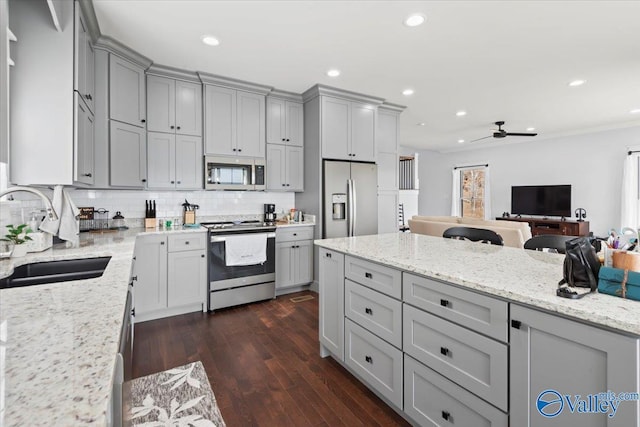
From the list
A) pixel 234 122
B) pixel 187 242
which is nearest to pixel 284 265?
pixel 187 242

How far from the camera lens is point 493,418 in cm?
122

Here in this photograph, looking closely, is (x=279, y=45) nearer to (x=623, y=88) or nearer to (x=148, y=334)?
(x=148, y=334)

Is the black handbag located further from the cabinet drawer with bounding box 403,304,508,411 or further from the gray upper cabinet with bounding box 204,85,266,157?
the gray upper cabinet with bounding box 204,85,266,157

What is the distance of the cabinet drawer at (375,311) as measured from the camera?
1.67 m

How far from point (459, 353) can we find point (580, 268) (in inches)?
23.5

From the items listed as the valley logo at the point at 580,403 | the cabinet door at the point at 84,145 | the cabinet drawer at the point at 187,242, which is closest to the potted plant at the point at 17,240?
the cabinet door at the point at 84,145

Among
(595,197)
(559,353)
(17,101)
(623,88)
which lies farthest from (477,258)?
(595,197)

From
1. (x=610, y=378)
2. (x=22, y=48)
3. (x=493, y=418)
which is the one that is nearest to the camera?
(x=610, y=378)

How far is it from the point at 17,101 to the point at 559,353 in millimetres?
3054

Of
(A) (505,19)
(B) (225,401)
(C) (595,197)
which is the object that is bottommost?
(B) (225,401)

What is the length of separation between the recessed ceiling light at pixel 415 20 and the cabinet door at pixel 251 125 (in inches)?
81.8

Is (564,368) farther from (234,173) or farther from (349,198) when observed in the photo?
(234,173)

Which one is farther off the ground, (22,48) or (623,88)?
(623,88)

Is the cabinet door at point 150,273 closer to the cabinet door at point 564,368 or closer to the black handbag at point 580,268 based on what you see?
the cabinet door at point 564,368
